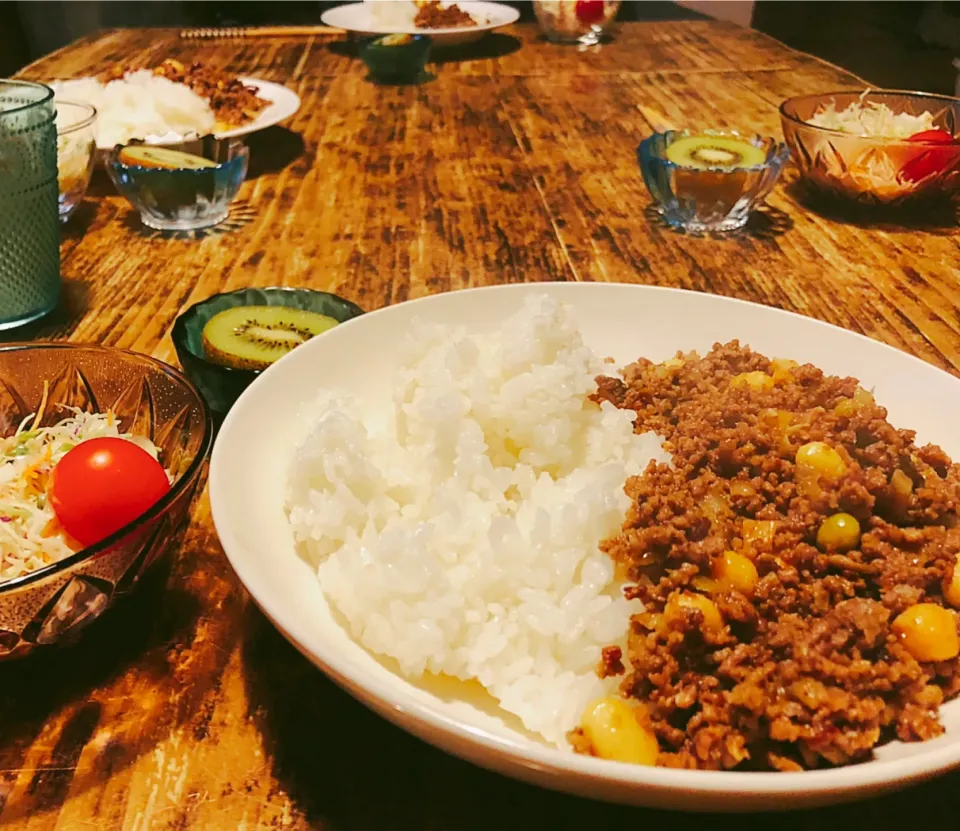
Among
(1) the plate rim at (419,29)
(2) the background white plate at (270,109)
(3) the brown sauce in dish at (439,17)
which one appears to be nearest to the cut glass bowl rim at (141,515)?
(2) the background white plate at (270,109)

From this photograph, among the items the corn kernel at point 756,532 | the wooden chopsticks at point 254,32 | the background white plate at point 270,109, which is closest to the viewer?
the corn kernel at point 756,532

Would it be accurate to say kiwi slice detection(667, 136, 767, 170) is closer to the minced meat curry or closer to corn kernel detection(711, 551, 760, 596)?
the minced meat curry

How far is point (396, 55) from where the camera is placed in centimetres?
446

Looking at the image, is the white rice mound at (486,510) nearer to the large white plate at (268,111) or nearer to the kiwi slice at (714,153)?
the kiwi slice at (714,153)

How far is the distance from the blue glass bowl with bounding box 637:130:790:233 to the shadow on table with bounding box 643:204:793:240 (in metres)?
0.03

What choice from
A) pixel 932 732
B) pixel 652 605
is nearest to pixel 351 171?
pixel 652 605

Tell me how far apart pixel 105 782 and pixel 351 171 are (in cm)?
280

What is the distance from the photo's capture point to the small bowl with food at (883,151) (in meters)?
2.82

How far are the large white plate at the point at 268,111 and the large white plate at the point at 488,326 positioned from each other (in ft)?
5.62

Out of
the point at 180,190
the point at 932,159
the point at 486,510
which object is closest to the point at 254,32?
the point at 180,190

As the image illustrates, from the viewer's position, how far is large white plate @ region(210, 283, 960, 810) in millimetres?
834

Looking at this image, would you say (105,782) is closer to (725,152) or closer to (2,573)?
(2,573)

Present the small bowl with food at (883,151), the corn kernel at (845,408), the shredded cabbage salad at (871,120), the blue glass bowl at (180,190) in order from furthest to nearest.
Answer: the shredded cabbage salad at (871,120), the small bowl with food at (883,151), the blue glass bowl at (180,190), the corn kernel at (845,408)

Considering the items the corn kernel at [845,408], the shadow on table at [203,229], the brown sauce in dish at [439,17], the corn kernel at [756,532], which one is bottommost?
the shadow on table at [203,229]
